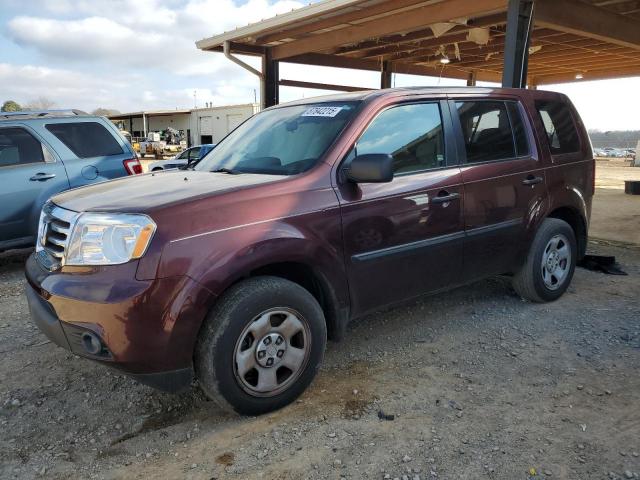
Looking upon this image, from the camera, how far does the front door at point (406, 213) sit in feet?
10.2

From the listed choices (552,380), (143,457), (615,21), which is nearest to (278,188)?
(143,457)

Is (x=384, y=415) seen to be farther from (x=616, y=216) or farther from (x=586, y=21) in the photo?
(x=616, y=216)

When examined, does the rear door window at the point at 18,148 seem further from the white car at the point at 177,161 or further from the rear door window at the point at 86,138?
the white car at the point at 177,161

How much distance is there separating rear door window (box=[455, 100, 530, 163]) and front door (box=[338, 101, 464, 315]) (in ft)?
0.70

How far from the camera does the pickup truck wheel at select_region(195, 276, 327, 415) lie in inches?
101

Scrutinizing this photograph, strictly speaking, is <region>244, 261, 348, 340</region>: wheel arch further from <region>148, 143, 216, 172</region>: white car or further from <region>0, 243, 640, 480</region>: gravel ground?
<region>148, 143, 216, 172</region>: white car

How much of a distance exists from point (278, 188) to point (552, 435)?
1.95 m

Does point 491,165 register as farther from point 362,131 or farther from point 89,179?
point 89,179

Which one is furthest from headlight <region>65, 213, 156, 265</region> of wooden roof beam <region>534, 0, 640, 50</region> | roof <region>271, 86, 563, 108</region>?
wooden roof beam <region>534, 0, 640, 50</region>

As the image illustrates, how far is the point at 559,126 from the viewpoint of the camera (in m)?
4.52

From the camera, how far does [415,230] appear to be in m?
3.34

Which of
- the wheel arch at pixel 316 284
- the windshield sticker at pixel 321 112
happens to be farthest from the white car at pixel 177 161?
the wheel arch at pixel 316 284

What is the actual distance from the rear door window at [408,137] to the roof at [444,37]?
4.87 metres

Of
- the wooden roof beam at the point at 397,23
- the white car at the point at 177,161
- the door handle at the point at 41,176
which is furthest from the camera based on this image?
the white car at the point at 177,161
